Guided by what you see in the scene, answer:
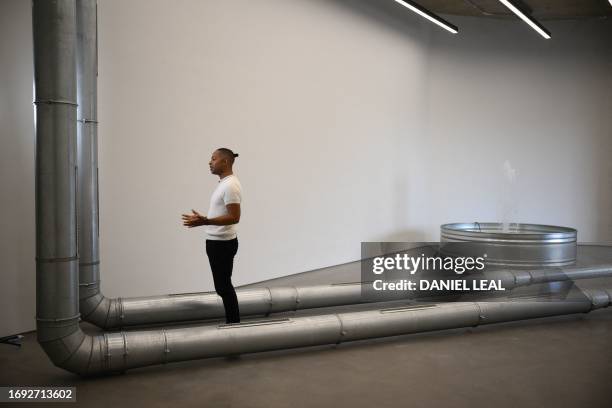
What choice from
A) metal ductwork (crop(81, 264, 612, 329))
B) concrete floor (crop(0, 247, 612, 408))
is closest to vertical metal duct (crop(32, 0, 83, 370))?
concrete floor (crop(0, 247, 612, 408))

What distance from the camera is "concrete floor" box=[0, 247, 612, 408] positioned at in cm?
298

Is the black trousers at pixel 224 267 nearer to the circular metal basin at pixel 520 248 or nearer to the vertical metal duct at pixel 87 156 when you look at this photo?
the vertical metal duct at pixel 87 156

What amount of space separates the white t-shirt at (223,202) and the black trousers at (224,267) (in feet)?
0.17

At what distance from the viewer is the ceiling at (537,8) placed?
8508 millimetres

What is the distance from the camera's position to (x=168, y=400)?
9.66ft

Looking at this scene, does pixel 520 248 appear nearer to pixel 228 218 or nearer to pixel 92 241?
pixel 228 218

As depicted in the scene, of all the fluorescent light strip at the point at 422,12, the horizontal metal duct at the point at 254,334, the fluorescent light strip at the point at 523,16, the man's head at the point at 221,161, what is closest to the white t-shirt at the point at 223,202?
the man's head at the point at 221,161

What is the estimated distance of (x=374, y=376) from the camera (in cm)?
336

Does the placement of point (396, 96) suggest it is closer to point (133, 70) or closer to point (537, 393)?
point (133, 70)

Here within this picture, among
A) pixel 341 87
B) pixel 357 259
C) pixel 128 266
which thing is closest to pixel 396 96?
pixel 341 87

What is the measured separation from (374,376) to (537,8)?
24.9 feet

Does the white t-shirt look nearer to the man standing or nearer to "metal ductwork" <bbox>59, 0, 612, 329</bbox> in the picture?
the man standing

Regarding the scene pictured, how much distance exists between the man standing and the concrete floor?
49 cm

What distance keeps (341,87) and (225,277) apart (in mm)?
4308
